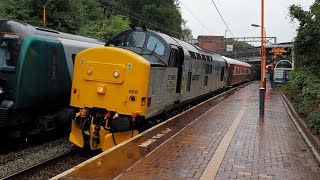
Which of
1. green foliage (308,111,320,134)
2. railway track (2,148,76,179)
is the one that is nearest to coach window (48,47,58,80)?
railway track (2,148,76,179)

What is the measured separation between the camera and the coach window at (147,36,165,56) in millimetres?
11305

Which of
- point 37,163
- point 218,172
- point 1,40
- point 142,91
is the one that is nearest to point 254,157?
point 218,172

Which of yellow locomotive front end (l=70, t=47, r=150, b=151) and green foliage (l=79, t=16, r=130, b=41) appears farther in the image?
green foliage (l=79, t=16, r=130, b=41)

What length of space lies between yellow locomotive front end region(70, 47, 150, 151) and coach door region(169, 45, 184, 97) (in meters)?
2.40

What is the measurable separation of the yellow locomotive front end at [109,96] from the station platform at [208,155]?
60cm

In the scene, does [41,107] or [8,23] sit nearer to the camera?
[8,23]

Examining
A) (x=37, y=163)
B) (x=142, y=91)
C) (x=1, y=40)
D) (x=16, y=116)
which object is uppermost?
(x=1, y=40)

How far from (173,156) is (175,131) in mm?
2886

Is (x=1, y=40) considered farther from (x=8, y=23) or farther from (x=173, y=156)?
(x=173, y=156)

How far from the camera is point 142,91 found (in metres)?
9.44

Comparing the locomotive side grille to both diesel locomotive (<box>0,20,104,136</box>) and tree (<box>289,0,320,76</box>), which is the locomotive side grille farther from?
tree (<box>289,0,320,76</box>)

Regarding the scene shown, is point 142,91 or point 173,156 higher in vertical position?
point 142,91

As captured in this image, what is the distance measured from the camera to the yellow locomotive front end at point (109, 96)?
940cm

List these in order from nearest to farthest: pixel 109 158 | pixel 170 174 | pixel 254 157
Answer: pixel 170 174 < pixel 109 158 < pixel 254 157
